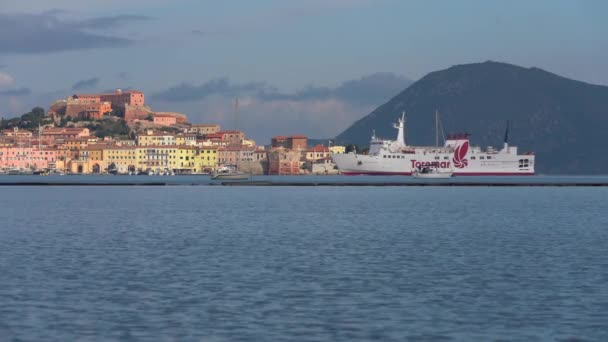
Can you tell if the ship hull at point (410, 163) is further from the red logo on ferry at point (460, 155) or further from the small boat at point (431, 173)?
the small boat at point (431, 173)

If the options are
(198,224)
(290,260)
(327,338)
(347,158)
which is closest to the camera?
(327,338)

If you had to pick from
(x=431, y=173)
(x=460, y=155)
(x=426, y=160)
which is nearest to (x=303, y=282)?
(x=431, y=173)

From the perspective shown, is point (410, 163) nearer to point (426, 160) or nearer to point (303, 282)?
point (426, 160)

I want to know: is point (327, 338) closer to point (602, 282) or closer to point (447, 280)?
point (447, 280)

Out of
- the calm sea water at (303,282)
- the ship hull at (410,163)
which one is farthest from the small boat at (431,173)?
the calm sea water at (303,282)

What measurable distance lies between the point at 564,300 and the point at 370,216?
33661 millimetres

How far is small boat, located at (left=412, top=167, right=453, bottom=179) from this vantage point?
154000 mm

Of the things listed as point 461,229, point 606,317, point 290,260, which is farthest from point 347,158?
point 606,317

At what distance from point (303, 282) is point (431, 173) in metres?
134

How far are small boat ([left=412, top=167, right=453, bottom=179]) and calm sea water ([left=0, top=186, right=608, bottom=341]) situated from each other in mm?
109895

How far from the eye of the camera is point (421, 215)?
5400 cm

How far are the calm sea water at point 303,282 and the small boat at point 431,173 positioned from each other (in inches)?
4327

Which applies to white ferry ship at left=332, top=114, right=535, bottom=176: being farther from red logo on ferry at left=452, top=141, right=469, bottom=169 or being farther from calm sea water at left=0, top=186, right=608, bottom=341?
calm sea water at left=0, top=186, right=608, bottom=341

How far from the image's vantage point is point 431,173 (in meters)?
155
